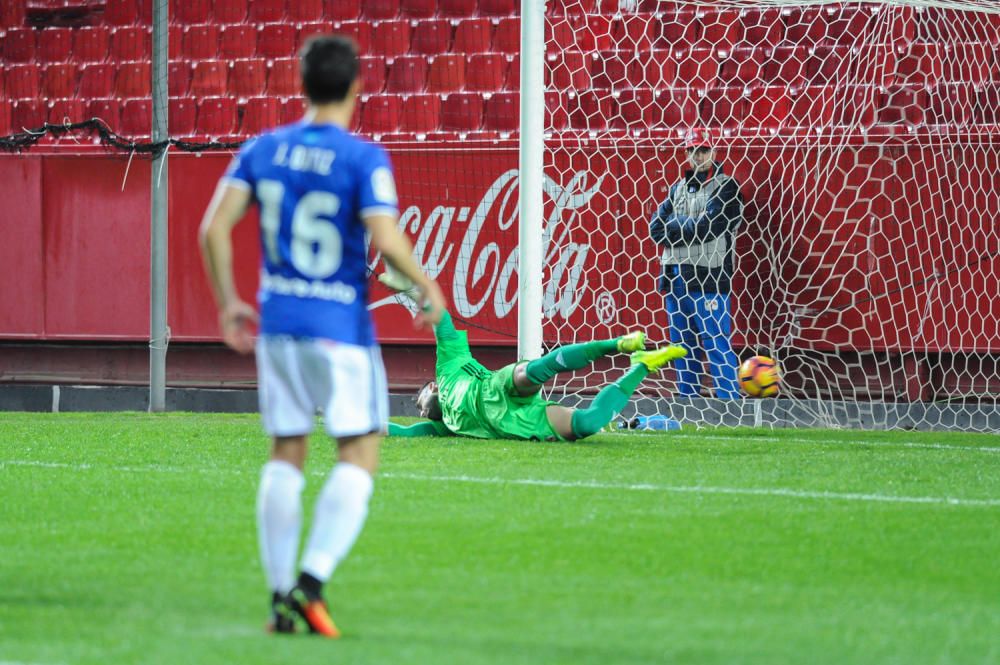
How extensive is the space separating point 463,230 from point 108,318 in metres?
3.37

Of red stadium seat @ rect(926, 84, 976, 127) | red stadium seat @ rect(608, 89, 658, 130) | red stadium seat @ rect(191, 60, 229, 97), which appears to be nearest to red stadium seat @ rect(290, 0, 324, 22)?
red stadium seat @ rect(191, 60, 229, 97)

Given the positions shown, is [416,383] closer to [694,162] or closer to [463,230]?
[463,230]

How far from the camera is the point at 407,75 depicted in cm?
1400

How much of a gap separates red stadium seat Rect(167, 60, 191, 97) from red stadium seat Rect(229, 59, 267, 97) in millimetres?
442

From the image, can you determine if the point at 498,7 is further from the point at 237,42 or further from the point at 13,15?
the point at 13,15

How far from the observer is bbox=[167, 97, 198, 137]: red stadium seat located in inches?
570

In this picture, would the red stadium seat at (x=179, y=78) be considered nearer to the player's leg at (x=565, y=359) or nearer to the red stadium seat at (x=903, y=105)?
the red stadium seat at (x=903, y=105)

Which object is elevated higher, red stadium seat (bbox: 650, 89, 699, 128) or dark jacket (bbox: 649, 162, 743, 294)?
red stadium seat (bbox: 650, 89, 699, 128)

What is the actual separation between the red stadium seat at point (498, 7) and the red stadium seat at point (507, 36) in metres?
0.09

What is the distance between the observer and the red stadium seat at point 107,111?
48.5 feet

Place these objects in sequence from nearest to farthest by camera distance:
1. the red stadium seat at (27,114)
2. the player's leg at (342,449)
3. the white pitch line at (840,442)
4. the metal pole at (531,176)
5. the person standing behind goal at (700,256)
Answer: the player's leg at (342,449), the white pitch line at (840,442), the metal pole at (531,176), the person standing behind goal at (700,256), the red stadium seat at (27,114)

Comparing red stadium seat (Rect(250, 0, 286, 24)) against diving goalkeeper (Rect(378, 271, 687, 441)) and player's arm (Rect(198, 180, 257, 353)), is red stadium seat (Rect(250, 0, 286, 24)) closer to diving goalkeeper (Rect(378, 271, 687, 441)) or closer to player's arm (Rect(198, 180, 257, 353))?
diving goalkeeper (Rect(378, 271, 687, 441))

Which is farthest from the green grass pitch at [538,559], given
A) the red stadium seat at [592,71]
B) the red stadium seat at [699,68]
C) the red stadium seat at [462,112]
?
the red stadium seat at [462,112]

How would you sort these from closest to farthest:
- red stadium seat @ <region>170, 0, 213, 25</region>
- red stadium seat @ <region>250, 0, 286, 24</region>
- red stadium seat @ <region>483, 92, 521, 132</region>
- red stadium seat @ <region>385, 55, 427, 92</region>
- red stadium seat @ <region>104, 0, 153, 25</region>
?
red stadium seat @ <region>483, 92, 521, 132</region> < red stadium seat @ <region>385, 55, 427, 92</region> < red stadium seat @ <region>250, 0, 286, 24</region> < red stadium seat @ <region>170, 0, 213, 25</region> < red stadium seat @ <region>104, 0, 153, 25</region>
